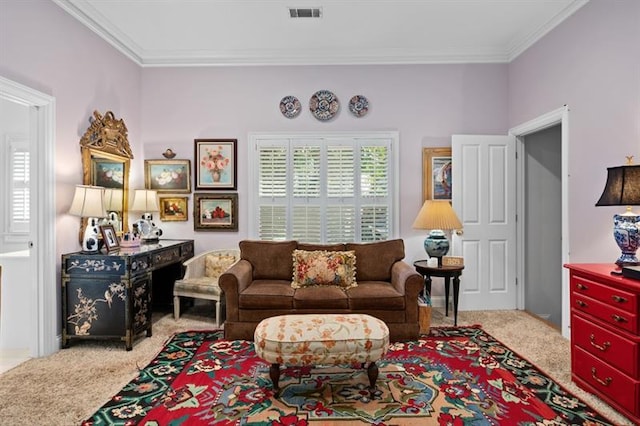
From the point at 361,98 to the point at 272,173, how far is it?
154cm

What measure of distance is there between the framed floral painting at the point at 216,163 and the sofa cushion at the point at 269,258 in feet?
3.45

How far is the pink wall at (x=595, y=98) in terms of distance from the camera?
2.90m

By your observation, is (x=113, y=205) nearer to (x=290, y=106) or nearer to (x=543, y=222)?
(x=290, y=106)

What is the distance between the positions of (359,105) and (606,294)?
3.36m

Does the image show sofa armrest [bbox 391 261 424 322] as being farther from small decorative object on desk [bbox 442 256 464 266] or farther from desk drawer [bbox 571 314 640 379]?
desk drawer [bbox 571 314 640 379]

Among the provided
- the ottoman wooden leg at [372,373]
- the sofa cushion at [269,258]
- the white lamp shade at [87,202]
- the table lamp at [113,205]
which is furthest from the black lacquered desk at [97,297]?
the ottoman wooden leg at [372,373]

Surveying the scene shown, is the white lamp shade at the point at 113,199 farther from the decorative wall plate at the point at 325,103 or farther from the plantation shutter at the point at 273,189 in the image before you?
the decorative wall plate at the point at 325,103

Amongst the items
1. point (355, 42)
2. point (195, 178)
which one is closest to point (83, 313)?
point (195, 178)

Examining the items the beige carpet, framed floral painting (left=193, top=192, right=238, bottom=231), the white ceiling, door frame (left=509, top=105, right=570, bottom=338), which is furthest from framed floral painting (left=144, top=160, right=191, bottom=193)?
door frame (left=509, top=105, right=570, bottom=338)

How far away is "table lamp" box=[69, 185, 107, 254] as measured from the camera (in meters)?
3.37

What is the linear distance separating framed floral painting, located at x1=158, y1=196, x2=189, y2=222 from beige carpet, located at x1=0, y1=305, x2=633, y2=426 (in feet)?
4.31

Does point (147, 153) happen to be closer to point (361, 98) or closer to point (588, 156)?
point (361, 98)

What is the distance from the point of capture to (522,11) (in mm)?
3711

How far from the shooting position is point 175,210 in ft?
15.9
